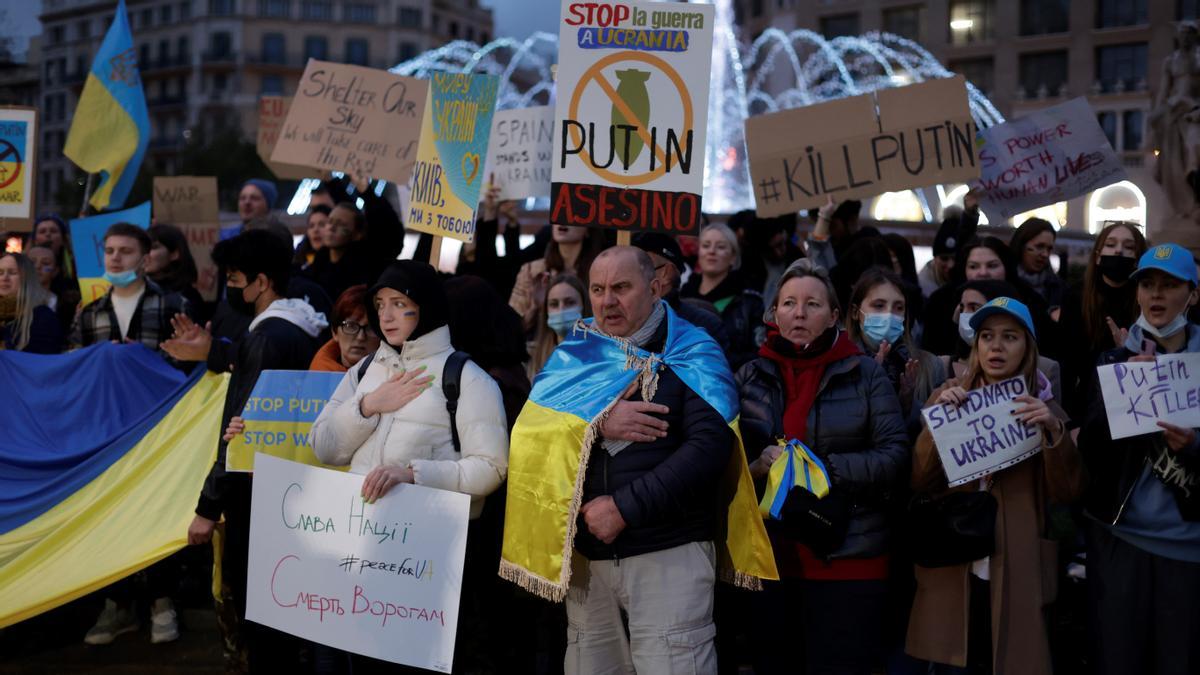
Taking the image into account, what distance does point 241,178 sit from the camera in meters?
50.3

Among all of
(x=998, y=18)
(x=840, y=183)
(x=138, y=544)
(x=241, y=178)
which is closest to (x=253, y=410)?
(x=138, y=544)

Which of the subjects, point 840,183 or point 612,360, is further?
point 840,183

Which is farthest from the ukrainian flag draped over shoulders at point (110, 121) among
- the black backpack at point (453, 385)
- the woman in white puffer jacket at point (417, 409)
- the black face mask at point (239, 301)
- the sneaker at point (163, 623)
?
the black backpack at point (453, 385)

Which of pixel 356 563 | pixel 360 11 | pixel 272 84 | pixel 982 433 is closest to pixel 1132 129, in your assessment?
pixel 360 11

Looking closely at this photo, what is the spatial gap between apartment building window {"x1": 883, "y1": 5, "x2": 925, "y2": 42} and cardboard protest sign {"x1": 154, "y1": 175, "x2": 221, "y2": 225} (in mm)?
50082

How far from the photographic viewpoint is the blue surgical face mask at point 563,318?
21.0 ft

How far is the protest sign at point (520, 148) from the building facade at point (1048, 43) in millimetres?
43553

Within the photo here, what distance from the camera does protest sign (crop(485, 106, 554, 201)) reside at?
28.3 feet

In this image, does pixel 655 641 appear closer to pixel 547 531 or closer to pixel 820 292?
pixel 547 531

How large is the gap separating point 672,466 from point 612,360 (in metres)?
0.48

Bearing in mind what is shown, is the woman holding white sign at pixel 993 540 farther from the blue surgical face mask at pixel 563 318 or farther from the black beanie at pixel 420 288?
the blue surgical face mask at pixel 563 318

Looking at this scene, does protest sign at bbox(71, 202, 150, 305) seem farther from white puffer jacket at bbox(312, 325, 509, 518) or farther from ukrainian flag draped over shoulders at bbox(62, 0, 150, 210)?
white puffer jacket at bbox(312, 325, 509, 518)

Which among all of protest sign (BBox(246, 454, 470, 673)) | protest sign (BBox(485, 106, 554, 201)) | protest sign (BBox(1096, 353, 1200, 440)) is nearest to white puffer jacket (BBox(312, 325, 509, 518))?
protest sign (BBox(246, 454, 470, 673))

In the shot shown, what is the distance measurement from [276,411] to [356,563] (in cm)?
94
